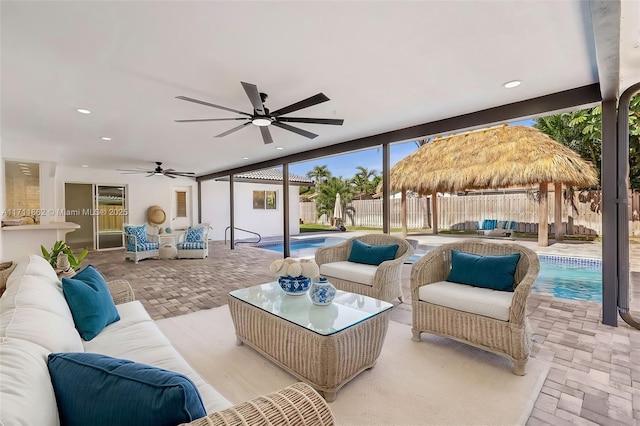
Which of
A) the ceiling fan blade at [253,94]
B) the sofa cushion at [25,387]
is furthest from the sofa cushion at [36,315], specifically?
the ceiling fan blade at [253,94]

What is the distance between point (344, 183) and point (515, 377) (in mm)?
13976

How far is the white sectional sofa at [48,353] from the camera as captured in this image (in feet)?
2.60

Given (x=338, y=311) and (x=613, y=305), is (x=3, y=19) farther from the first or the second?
(x=613, y=305)

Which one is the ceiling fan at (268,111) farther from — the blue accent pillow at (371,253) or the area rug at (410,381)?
the area rug at (410,381)

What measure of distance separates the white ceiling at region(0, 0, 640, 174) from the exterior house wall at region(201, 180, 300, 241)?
708 cm

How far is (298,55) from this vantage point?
2535mm

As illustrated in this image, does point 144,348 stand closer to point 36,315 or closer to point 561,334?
point 36,315

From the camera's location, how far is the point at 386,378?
7.31ft

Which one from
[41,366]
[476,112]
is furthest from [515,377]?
[476,112]

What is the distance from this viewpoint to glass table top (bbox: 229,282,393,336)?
6.97 ft

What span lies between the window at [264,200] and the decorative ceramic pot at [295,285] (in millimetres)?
9703

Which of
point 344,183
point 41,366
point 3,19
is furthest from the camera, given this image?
point 344,183

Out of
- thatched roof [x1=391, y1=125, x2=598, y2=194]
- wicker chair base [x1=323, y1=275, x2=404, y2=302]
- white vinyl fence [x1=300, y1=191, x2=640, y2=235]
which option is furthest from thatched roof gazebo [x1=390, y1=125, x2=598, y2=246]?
wicker chair base [x1=323, y1=275, x2=404, y2=302]

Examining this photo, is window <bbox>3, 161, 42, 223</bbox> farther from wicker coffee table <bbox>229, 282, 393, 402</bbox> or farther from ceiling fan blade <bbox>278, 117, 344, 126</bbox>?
wicker coffee table <bbox>229, 282, 393, 402</bbox>
